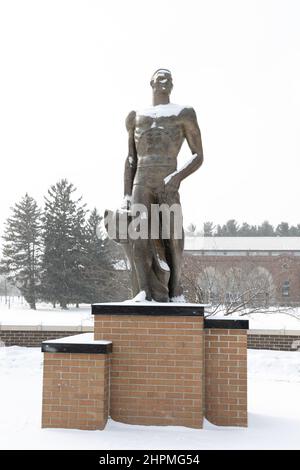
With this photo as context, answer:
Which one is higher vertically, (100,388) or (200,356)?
(200,356)

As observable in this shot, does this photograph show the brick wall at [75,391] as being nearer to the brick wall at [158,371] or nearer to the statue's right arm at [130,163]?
the brick wall at [158,371]

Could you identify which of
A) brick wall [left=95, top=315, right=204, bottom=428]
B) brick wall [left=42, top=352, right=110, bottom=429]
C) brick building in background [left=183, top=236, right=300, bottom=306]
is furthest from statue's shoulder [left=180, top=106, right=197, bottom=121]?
brick building in background [left=183, top=236, right=300, bottom=306]

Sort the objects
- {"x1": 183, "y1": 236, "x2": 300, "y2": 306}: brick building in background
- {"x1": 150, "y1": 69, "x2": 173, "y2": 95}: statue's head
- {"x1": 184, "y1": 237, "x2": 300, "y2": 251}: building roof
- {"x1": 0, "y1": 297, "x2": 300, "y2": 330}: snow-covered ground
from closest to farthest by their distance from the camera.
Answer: {"x1": 150, "y1": 69, "x2": 173, "y2": 95}: statue's head, {"x1": 0, "y1": 297, "x2": 300, "y2": 330}: snow-covered ground, {"x1": 183, "y1": 236, "x2": 300, "y2": 306}: brick building in background, {"x1": 184, "y1": 237, "x2": 300, "y2": 251}: building roof

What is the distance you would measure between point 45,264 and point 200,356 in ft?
110

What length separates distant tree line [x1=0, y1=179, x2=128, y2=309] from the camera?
3634 centimetres

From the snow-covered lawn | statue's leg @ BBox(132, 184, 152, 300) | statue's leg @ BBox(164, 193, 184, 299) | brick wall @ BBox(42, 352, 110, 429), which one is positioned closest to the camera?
the snow-covered lawn

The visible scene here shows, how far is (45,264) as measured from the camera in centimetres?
Result: 3719

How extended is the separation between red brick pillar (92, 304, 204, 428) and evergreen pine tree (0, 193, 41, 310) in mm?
33944

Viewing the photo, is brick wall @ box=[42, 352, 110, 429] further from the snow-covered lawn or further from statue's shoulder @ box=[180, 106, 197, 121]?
statue's shoulder @ box=[180, 106, 197, 121]

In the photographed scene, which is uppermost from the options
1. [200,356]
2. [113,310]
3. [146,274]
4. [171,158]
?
[171,158]

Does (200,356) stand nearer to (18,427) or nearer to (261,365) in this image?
(18,427)

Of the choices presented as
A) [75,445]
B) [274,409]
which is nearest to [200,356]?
[75,445]

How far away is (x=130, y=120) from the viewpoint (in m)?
5.88

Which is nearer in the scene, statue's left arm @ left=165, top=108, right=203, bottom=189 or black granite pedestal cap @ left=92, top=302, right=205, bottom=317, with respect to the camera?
black granite pedestal cap @ left=92, top=302, right=205, bottom=317
